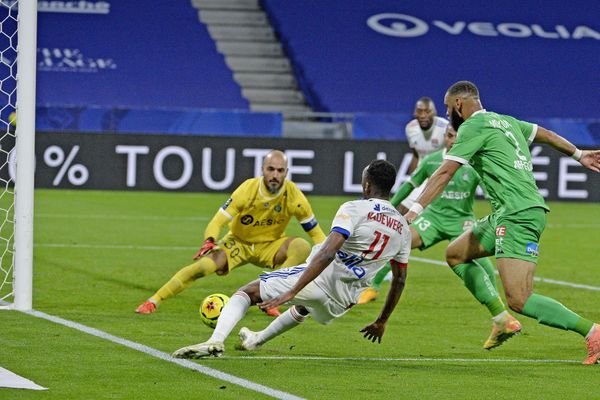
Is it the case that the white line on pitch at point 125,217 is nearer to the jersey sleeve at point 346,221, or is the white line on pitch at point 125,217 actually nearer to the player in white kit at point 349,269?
the player in white kit at point 349,269

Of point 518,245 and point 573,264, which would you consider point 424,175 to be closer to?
point 518,245

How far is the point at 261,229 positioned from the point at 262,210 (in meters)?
0.20

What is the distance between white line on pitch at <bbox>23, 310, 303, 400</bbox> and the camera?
6.52m

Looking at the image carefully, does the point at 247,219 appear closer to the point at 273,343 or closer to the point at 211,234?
the point at 211,234

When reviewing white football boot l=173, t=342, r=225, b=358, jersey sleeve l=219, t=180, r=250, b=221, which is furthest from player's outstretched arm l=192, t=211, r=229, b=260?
white football boot l=173, t=342, r=225, b=358

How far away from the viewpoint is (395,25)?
3225 cm

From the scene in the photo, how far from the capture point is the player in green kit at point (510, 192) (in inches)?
306

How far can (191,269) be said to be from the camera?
1034 cm

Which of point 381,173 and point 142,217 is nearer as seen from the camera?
point 381,173

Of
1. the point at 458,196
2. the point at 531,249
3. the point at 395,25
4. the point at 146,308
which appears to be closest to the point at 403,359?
the point at 531,249

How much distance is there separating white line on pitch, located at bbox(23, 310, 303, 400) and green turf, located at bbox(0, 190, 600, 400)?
8 cm

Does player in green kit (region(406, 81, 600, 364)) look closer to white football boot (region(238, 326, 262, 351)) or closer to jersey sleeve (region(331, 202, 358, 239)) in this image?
jersey sleeve (region(331, 202, 358, 239))

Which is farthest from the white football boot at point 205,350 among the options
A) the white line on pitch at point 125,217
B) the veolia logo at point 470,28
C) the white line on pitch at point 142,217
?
the veolia logo at point 470,28

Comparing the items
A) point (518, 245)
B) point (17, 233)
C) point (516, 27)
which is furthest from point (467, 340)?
point (516, 27)
